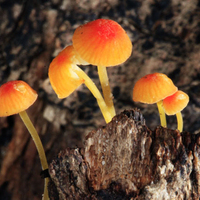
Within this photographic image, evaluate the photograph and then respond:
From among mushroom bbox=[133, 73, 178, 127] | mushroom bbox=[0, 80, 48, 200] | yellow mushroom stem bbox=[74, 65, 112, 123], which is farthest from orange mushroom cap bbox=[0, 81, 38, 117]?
mushroom bbox=[133, 73, 178, 127]

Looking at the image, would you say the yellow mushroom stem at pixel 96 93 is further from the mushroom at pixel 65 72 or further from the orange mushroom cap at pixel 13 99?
the orange mushroom cap at pixel 13 99

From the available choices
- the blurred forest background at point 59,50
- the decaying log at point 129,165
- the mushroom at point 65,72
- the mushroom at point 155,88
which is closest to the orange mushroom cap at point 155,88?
the mushroom at point 155,88

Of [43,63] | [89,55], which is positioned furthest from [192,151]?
[43,63]

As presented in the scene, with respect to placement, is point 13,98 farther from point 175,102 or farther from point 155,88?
point 175,102

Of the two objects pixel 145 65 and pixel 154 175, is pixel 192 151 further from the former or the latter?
pixel 145 65

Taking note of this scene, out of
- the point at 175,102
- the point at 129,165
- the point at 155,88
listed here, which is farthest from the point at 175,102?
the point at 129,165

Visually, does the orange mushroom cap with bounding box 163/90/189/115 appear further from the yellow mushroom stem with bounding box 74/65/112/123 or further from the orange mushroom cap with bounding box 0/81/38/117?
the orange mushroom cap with bounding box 0/81/38/117
